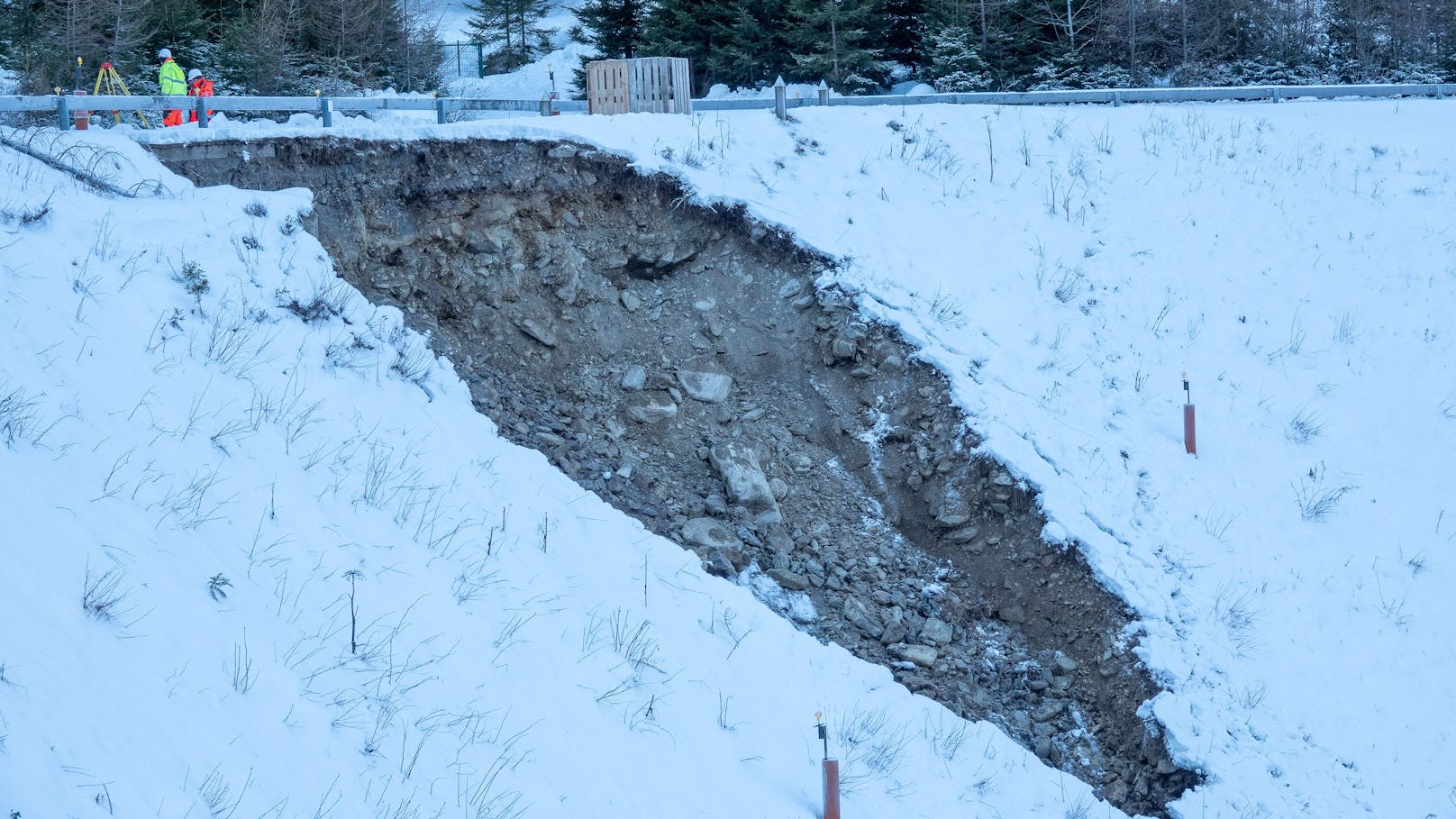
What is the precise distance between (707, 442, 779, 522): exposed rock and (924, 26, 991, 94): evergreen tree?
18.5m

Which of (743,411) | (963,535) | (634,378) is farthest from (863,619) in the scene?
(634,378)

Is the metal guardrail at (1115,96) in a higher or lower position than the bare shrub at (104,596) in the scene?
higher

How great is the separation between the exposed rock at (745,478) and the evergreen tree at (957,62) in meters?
18.5

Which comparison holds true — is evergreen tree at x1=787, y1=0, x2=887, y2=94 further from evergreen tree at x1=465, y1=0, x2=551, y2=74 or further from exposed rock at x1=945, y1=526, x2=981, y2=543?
exposed rock at x1=945, y1=526, x2=981, y2=543

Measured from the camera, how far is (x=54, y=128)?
10.2m

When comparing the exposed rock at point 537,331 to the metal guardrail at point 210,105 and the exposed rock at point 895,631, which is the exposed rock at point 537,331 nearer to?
the metal guardrail at point 210,105

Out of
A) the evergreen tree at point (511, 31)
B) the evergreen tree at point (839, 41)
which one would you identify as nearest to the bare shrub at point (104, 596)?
the evergreen tree at point (839, 41)

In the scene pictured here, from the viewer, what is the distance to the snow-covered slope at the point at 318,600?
15.5 ft

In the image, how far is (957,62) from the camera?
26.5m

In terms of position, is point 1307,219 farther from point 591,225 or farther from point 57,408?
point 57,408

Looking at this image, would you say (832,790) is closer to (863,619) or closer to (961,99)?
(863,619)

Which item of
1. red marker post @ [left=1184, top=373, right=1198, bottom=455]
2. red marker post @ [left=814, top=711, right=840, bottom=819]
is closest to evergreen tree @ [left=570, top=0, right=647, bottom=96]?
red marker post @ [left=1184, top=373, right=1198, bottom=455]

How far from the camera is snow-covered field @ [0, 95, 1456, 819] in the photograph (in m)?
5.16

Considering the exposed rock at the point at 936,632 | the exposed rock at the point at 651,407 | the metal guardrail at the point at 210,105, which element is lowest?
the exposed rock at the point at 936,632
